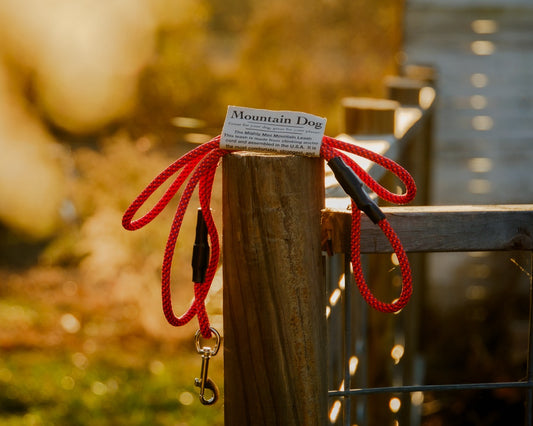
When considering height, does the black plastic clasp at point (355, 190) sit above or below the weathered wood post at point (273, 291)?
above

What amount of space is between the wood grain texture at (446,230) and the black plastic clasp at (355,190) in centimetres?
7

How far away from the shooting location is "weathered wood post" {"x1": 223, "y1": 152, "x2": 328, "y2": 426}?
120 cm

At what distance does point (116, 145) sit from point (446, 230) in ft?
15.1

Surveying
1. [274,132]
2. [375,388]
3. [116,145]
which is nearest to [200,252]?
[274,132]

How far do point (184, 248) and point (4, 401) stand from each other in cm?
164

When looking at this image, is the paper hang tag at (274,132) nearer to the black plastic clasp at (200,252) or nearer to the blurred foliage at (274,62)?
the black plastic clasp at (200,252)

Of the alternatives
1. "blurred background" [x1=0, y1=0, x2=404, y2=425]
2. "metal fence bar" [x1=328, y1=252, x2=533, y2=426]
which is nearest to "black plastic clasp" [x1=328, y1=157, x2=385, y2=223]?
"metal fence bar" [x1=328, y1=252, x2=533, y2=426]

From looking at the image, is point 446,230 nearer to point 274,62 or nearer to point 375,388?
point 375,388

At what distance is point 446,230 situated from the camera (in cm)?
130

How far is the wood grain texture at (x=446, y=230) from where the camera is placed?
1.27 meters

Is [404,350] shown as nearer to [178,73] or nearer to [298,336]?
[298,336]

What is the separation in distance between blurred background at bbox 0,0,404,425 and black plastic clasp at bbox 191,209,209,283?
0.68 meters

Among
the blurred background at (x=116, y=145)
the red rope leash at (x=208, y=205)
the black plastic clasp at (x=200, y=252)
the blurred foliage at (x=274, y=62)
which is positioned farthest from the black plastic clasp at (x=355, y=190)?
the blurred foliage at (x=274, y=62)

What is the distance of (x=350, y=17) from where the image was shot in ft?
40.1
